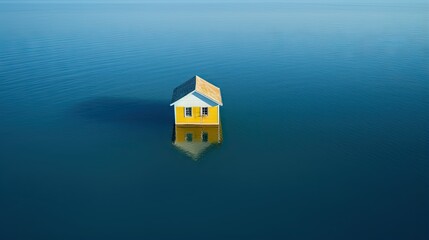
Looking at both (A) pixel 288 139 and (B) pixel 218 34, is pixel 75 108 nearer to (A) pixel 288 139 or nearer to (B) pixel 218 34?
(A) pixel 288 139

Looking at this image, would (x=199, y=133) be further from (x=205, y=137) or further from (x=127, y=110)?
(x=127, y=110)

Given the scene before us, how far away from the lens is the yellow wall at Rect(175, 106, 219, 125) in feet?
148

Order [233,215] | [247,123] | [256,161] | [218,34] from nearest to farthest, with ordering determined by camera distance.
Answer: [233,215] < [256,161] < [247,123] < [218,34]

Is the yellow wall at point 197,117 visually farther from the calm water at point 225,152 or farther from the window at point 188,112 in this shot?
the calm water at point 225,152

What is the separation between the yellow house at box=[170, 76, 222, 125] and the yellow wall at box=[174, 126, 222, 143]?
26.5 inches

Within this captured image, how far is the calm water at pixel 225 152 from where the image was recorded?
3016 cm

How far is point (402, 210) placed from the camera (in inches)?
1232

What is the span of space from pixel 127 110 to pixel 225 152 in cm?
2006

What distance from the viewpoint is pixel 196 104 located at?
44.5 meters

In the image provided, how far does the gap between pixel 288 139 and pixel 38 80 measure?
50534mm

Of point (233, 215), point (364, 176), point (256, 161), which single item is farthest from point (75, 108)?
point (364, 176)

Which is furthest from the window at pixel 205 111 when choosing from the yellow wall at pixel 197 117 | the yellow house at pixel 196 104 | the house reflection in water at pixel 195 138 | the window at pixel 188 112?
the house reflection in water at pixel 195 138

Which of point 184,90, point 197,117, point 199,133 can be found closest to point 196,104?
point 197,117

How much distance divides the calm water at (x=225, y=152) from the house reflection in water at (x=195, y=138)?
3.41 ft
